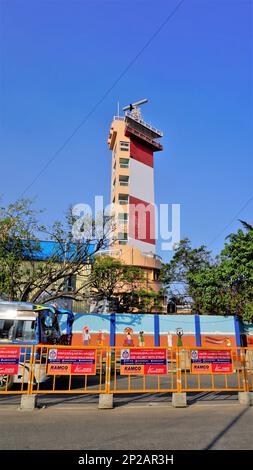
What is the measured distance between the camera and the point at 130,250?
3956 cm

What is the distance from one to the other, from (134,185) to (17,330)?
41.1m

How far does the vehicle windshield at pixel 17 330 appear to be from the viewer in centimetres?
1088

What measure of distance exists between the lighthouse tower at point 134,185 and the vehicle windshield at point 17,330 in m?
27.9

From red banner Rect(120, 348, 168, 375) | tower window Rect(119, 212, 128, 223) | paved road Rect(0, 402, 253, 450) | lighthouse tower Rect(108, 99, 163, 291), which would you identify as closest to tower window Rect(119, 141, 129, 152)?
lighthouse tower Rect(108, 99, 163, 291)

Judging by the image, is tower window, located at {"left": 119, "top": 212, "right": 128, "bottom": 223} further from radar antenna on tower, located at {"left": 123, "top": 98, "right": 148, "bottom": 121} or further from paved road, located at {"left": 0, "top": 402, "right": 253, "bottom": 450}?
paved road, located at {"left": 0, "top": 402, "right": 253, "bottom": 450}

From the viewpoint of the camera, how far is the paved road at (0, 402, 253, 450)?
208 inches

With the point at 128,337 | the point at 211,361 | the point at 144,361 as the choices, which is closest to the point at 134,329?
the point at 128,337

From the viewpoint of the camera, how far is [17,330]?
1098 centimetres

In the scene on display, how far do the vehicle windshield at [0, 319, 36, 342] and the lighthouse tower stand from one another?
27902mm

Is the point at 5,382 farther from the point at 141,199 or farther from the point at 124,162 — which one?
the point at 124,162

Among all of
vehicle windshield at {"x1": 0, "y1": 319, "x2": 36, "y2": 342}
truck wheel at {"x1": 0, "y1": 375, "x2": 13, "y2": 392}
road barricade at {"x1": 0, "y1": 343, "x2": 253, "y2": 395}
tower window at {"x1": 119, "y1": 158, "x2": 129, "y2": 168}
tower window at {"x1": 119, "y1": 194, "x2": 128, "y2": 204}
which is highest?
tower window at {"x1": 119, "y1": 158, "x2": 129, "y2": 168}

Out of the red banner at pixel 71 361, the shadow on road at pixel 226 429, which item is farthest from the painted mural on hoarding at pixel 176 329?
the shadow on road at pixel 226 429
